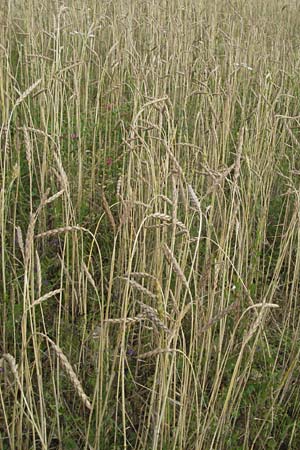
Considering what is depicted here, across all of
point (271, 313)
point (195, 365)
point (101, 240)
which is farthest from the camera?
point (101, 240)

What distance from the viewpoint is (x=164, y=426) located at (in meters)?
1.20

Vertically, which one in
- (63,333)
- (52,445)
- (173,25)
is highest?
(173,25)

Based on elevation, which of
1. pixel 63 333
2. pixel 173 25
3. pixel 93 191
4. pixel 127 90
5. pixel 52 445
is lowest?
pixel 52 445

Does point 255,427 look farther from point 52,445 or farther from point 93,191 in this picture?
point 93,191

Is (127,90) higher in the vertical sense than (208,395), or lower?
higher

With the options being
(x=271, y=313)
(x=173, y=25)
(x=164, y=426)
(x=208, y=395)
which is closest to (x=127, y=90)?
(x=173, y=25)

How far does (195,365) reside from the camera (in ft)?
4.50

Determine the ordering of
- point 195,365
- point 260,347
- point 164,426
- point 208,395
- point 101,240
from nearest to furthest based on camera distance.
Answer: point 164,426
point 195,365
point 208,395
point 260,347
point 101,240

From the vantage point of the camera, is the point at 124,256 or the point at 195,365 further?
the point at 124,256

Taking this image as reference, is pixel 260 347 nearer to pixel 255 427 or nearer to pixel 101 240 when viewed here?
pixel 255 427

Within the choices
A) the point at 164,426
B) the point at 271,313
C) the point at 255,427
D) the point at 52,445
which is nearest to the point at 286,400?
the point at 255,427

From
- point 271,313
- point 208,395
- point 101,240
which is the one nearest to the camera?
point 208,395

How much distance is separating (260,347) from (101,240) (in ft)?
2.12

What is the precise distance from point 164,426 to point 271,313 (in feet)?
2.19
